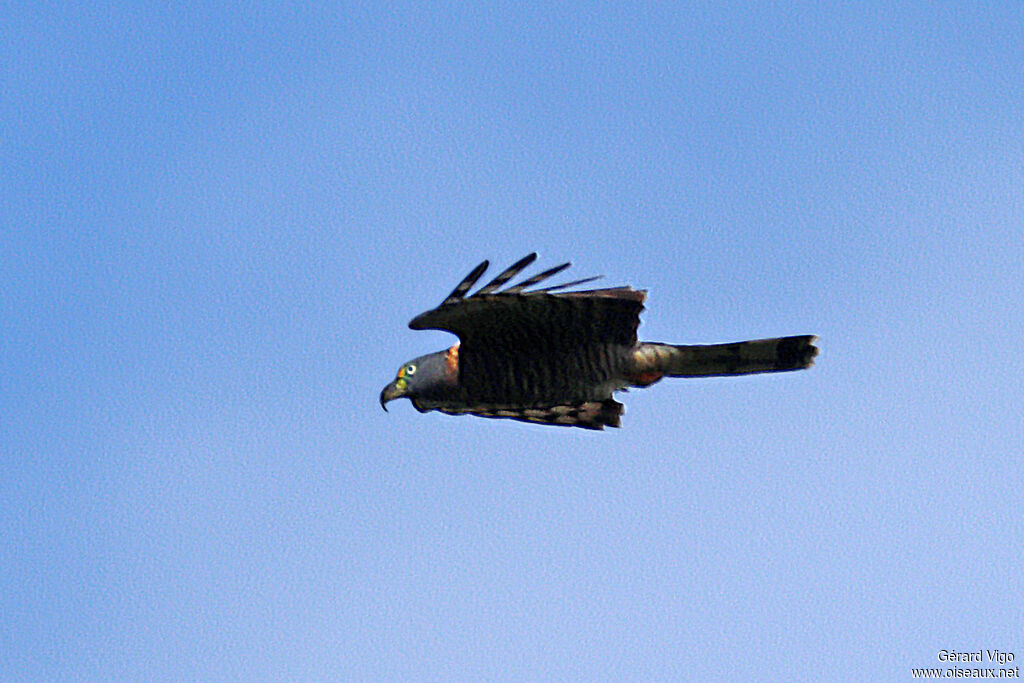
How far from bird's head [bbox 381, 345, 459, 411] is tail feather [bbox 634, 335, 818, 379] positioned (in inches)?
65.4

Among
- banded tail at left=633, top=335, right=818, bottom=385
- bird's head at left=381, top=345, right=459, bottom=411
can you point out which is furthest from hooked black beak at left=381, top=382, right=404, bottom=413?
banded tail at left=633, top=335, right=818, bottom=385

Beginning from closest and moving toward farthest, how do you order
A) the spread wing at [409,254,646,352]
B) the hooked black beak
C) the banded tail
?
the spread wing at [409,254,646,352]
the banded tail
the hooked black beak

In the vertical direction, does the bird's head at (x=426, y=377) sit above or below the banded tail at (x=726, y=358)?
above

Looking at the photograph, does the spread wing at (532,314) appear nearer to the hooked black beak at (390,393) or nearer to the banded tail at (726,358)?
the banded tail at (726,358)

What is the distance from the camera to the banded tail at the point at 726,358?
11.9m

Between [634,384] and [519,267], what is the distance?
5.97 feet

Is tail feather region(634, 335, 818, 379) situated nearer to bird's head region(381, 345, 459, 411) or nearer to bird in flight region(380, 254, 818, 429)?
bird in flight region(380, 254, 818, 429)

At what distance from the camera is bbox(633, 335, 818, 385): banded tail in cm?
1194

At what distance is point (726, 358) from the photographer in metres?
12.0

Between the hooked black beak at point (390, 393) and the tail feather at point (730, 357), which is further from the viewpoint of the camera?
the hooked black beak at point (390, 393)

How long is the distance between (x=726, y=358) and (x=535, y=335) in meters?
1.74

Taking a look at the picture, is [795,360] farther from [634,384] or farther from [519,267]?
[519,267]

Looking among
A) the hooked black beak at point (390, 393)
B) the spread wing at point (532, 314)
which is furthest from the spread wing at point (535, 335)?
the hooked black beak at point (390, 393)

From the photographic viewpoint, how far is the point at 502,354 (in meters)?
11.9
